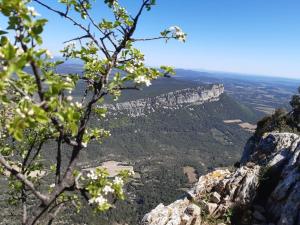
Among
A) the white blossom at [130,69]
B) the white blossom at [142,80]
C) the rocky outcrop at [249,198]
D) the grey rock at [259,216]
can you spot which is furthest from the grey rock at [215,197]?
the white blossom at [142,80]

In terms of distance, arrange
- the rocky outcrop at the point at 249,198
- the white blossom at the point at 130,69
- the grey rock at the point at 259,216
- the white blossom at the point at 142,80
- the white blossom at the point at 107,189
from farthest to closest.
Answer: the grey rock at the point at 259,216 < the rocky outcrop at the point at 249,198 < the white blossom at the point at 130,69 < the white blossom at the point at 142,80 < the white blossom at the point at 107,189

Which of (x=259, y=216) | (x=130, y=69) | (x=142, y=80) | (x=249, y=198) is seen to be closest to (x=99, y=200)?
(x=142, y=80)

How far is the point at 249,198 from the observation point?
97.4 ft

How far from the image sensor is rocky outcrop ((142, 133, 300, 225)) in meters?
26.9

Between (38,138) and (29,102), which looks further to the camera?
(38,138)

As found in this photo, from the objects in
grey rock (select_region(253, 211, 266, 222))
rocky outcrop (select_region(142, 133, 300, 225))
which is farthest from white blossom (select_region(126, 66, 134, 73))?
grey rock (select_region(253, 211, 266, 222))

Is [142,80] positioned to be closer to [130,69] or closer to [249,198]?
[130,69]

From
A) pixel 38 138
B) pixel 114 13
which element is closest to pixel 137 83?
pixel 114 13

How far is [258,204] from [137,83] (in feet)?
75.6

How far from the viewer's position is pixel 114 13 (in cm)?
1153

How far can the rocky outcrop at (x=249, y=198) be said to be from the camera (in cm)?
2686

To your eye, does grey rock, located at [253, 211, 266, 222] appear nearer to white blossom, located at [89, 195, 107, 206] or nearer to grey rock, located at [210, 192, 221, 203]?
grey rock, located at [210, 192, 221, 203]

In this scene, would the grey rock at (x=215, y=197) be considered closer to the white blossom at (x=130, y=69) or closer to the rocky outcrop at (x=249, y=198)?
the rocky outcrop at (x=249, y=198)

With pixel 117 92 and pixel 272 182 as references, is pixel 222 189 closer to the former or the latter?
pixel 272 182
